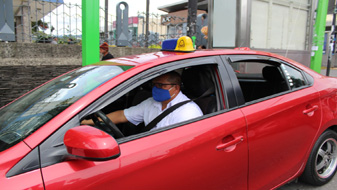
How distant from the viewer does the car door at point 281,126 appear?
2107mm

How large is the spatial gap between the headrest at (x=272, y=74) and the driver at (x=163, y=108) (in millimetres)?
1199

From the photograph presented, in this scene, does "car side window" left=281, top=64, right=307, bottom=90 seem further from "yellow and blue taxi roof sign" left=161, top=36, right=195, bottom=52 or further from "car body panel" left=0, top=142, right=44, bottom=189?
"car body panel" left=0, top=142, right=44, bottom=189

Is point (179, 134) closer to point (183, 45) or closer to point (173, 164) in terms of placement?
point (173, 164)

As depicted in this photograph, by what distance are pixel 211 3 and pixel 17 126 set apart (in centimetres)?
717

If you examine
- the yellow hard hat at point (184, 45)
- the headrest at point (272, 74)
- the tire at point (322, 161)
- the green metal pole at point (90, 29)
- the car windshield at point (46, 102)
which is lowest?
the tire at point (322, 161)

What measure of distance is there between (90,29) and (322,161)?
4253 millimetres

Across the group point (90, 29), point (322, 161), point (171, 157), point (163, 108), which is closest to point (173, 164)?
point (171, 157)

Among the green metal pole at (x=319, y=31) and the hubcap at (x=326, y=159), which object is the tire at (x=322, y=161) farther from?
the green metal pole at (x=319, y=31)

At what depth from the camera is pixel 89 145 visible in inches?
52.1

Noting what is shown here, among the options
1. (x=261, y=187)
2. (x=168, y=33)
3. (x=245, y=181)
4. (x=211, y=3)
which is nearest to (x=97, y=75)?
(x=245, y=181)

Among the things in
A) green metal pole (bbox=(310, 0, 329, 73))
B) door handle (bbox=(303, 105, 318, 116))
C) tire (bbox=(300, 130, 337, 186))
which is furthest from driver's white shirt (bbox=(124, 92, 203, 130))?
green metal pole (bbox=(310, 0, 329, 73))

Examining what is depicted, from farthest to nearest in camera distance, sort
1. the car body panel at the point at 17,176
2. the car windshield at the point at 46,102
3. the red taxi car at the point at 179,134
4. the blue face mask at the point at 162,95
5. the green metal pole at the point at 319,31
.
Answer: the green metal pole at the point at 319,31, the blue face mask at the point at 162,95, the car windshield at the point at 46,102, the red taxi car at the point at 179,134, the car body panel at the point at 17,176

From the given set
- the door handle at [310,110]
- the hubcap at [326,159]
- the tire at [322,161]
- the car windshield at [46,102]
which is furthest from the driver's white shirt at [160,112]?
the hubcap at [326,159]

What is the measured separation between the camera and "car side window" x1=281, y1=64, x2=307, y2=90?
268 cm
